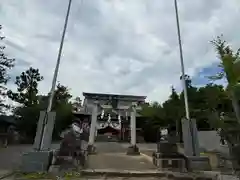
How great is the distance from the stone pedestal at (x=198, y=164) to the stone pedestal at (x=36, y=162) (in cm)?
553

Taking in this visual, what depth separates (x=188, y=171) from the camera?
35.7 feet

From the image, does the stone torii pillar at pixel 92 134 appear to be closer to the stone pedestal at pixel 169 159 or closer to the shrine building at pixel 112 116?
the stone pedestal at pixel 169 159

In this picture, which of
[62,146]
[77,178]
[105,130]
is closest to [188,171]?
[77,178]

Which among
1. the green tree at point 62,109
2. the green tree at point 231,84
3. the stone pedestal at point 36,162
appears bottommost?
the stone pedestal at point 36,162

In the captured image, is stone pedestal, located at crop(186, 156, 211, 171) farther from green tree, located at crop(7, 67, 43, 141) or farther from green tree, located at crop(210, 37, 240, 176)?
green tree, located at crop(7, 67, 43, 141)

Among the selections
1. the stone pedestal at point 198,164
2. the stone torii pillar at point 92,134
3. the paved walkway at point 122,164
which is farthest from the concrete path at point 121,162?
the stone torii pillar at point 92,134

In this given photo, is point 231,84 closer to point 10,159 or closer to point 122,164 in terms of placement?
point 122,164

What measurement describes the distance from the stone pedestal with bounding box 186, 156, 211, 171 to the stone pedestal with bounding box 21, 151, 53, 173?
5.53m

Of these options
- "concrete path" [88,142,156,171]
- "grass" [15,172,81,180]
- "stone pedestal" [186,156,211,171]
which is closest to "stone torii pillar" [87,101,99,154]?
"concrete path" [88,142,156,171]

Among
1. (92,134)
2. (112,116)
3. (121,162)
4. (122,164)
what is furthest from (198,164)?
(112,116)

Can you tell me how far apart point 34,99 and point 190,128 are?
27.1 meters

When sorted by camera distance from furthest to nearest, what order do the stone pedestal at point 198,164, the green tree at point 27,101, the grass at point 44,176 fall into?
the green tree at point 27,101, the stone pedestal at point 198,164, the grass at point 44,176

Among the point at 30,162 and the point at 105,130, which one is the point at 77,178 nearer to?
the point at 30,162

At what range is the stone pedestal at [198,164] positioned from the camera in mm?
10938
